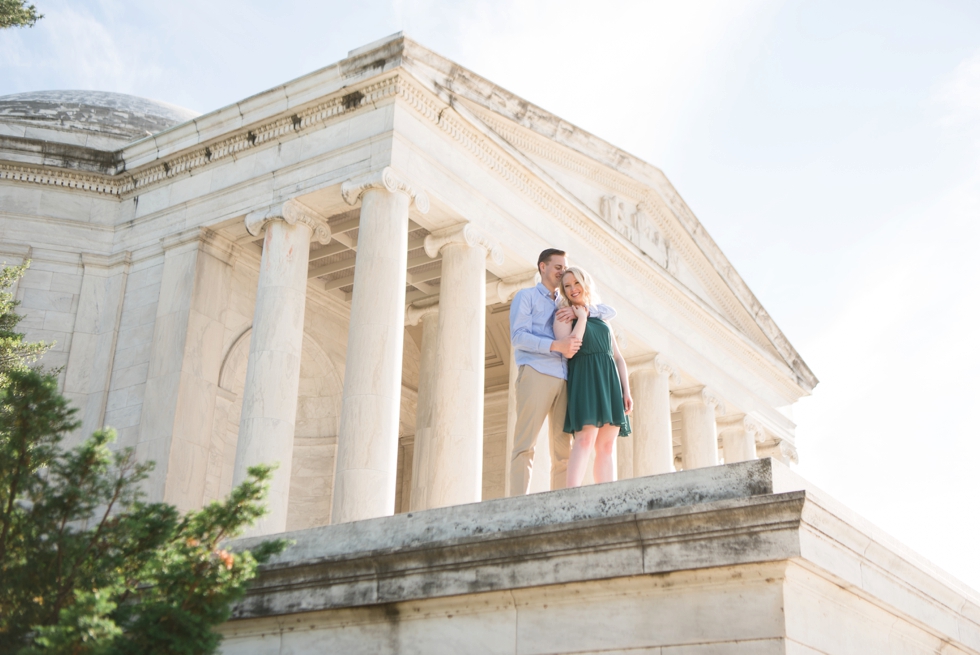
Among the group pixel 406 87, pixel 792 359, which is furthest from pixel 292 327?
pixel 792 359

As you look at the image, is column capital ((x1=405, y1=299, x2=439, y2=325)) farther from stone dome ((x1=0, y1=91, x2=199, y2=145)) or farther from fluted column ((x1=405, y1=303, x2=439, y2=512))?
stone dome ((x1=0, y1=91, x2=199, y2=145))

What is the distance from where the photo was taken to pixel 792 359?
39.8 m

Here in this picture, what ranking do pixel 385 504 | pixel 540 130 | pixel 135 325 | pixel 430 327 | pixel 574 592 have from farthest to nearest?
1. pixel 430 327
2. pixel 540 130
3. pixel 135 325
4. pixel 385 504
5. pixel 574 592

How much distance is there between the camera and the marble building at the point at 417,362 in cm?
893

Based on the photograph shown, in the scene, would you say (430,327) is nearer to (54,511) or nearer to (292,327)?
(292,327)

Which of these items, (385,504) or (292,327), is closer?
(385,504)

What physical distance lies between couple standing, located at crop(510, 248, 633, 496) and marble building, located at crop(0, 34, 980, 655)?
1.71 m

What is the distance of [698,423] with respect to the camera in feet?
110

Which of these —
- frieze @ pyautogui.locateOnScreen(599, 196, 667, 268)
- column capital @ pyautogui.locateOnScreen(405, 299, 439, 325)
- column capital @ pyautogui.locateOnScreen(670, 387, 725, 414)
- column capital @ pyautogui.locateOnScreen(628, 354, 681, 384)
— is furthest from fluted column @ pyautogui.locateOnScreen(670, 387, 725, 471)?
column capital @ pyautogui.locateOnScreen(405, 299, 439, 325)

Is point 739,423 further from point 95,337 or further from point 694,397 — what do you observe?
point 95,337

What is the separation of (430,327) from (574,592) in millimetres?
19741

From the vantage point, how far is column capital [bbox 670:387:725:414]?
33.7m

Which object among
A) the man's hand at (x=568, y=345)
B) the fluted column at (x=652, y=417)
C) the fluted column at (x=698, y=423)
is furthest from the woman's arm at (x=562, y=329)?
the fluted column at (x=698, y=423)

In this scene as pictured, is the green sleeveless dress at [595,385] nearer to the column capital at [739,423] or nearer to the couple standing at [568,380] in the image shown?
the couple standing at [568,380]
